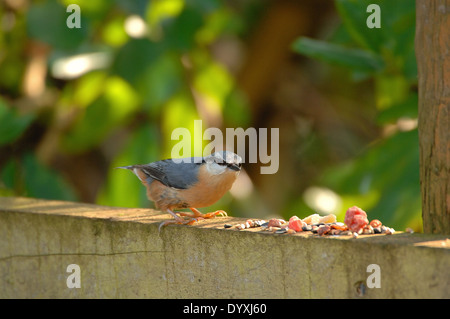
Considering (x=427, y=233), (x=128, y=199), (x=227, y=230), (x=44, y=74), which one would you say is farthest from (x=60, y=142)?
(x=427, y=233)

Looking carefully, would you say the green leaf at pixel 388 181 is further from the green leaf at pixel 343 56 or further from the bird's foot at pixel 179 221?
the bird's foot at pixel 179 221

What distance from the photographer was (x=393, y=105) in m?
3.21

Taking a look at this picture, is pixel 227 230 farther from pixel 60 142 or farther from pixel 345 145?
pixel 345 145

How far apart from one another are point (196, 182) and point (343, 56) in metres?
1.14

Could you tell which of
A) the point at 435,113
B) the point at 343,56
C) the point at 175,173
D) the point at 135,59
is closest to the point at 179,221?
the point at 175,173

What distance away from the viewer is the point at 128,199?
4.01 m

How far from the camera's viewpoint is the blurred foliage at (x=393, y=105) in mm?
3004

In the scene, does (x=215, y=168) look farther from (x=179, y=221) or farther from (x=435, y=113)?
(x=435, y=113)

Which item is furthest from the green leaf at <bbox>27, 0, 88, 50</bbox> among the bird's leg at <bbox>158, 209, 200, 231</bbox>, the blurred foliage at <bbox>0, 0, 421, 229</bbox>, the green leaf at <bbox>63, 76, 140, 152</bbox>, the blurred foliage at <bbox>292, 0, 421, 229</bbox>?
the bird's leg at <bbox>158, 209, 200, 231</bbox>

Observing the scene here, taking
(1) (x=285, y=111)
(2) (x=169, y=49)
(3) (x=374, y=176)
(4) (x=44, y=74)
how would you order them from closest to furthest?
(3) (x=374, y=176), (2) (x=169, y=49), (4) (x=44, y=74), (1) (x=285, y=111)

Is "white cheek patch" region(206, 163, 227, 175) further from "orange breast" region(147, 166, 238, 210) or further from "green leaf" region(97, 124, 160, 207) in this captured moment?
"green leaf" region(97, 124, 160, 207)

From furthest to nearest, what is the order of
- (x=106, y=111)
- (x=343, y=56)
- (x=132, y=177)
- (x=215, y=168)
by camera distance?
1. (x=106, y=111)
2. (x=132, y=177)
3. (x=343, y=56)
4. (x=215, y=168)

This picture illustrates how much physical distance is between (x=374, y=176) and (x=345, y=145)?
2.40 meters

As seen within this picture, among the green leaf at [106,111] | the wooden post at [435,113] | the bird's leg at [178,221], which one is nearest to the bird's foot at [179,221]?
the bird's leg at [178,221]
